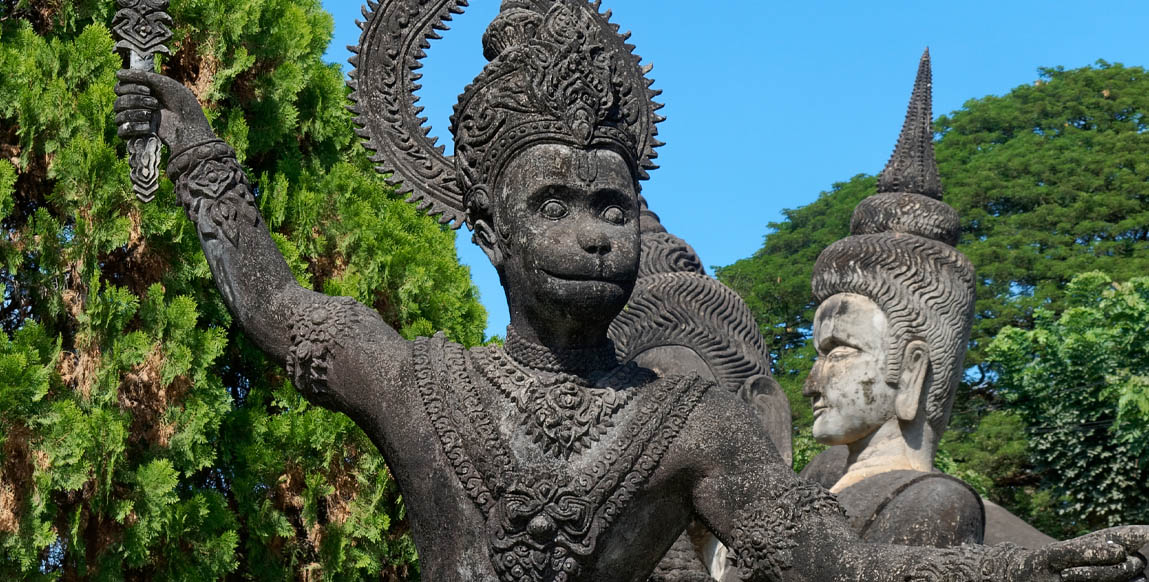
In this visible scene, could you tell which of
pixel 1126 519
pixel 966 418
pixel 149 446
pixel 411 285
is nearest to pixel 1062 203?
pixel 966 418

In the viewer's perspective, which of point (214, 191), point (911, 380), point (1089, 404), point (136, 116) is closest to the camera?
point (214, 191)

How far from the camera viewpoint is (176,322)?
329 inches

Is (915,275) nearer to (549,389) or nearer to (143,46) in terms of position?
(549,389)

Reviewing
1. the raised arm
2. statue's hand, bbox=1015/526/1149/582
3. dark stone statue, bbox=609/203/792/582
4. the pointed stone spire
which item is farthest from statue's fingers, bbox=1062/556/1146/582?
the pointed stone spire

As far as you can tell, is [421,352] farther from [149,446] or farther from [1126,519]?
[1126,519]

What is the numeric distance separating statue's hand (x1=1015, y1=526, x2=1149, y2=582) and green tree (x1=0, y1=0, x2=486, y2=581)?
18.3ft

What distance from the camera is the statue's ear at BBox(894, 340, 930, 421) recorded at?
5.70 metres

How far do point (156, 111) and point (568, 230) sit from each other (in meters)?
1.47

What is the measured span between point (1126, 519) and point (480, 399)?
13.0 m

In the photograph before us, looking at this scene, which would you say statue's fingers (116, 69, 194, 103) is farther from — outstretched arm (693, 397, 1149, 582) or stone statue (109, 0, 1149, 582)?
outstretched arm (693, 397, 1149, 582)

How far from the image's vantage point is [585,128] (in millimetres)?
4355

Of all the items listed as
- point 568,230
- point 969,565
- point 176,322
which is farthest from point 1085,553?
point 176,322

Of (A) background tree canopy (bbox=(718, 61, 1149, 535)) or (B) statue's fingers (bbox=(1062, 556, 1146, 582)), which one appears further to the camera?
(A) background tree canopy (bbox=(718, 61, 1149, 535))

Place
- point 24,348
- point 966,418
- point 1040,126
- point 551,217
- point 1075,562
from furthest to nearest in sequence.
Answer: point 1040,126
point 966,418
point 24,348
point 551,217
point 1075,562
